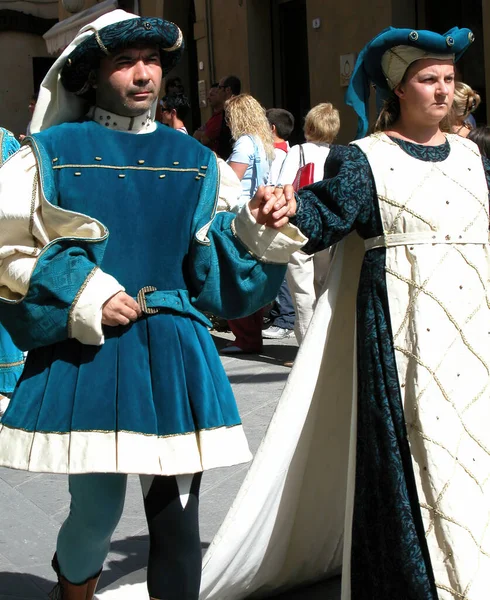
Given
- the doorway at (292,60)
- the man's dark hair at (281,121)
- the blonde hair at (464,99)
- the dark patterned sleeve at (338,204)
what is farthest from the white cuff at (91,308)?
the doorway at (292,60)

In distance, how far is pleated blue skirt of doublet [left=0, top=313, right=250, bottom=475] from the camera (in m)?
2.62

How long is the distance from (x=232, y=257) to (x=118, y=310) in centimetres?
37

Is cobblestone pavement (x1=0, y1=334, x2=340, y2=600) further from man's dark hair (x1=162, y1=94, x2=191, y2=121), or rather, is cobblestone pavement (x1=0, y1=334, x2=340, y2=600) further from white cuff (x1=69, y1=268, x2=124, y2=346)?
man's dark hair (x1=162, y1=94, x2=191, y2=121)

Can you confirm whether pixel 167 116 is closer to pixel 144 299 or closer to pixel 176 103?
pixel 176 103

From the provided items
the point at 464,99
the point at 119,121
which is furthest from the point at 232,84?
the point at 119,121

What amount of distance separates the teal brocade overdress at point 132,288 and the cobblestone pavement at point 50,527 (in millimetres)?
1176

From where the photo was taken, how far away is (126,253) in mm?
2734

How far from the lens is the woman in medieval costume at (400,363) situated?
311 centimetres

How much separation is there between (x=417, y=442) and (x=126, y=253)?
103 centimetres

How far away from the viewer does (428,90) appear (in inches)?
129

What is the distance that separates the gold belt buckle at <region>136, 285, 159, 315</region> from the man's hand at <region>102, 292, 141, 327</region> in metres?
0.05

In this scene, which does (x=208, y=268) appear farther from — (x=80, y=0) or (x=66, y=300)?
(x=80, y=0)

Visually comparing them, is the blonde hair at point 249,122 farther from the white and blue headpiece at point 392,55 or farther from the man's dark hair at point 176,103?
the white and blue headpiece at point 392,55

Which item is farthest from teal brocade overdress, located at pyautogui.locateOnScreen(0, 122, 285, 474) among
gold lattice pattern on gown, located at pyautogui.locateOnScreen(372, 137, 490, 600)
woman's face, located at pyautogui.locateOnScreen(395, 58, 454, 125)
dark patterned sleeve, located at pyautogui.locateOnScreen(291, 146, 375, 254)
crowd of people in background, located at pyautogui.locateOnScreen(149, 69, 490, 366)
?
crowd of people in background, located at pyautogui.locateOnScreen(149, 69, 490, 366)
